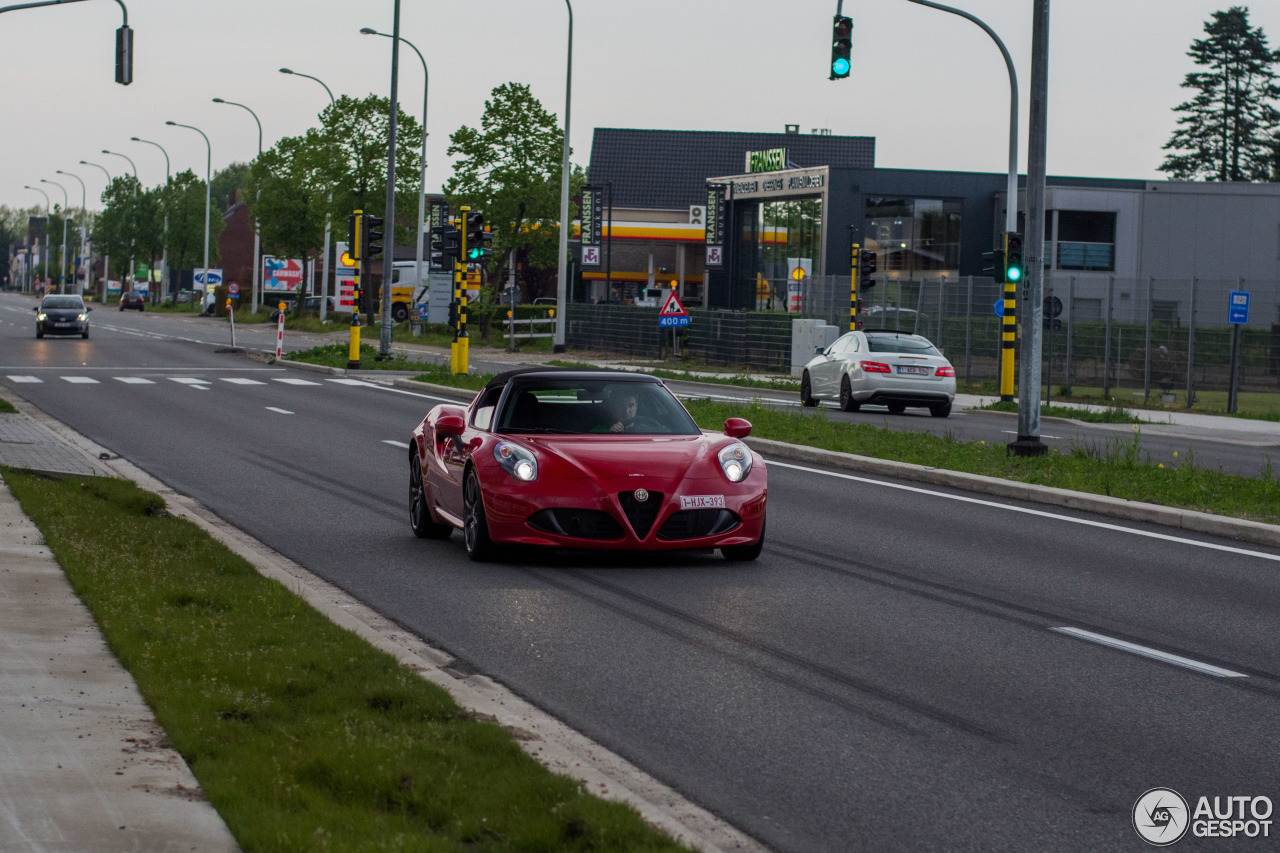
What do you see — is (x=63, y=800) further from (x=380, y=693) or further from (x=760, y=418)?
(x=760, y=418)

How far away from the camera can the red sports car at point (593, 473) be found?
33.5ft

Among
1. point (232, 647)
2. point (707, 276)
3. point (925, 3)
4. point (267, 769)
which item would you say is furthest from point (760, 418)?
point (707, 276)

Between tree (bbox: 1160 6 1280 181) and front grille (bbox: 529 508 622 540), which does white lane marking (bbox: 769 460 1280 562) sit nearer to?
front grille (bbox: 529 508 622 540)

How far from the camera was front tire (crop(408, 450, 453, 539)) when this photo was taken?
472 inches

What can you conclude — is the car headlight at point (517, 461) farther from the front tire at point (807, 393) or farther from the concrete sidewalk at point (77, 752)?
the front tire at point (807, 393)

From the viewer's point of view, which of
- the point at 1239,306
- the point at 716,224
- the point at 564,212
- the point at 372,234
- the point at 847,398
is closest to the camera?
the point at 847,398

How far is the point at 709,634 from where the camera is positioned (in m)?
8.31

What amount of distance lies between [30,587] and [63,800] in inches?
161

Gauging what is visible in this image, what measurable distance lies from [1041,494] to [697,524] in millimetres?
5446

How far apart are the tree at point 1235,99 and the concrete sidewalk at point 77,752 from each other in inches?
3873

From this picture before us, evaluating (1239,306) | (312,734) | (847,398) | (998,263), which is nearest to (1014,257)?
(998,263)

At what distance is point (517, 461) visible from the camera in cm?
1036

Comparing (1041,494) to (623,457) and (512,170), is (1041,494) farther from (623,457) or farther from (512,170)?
(512,170)

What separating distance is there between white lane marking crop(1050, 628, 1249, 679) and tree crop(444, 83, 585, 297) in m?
56.4
